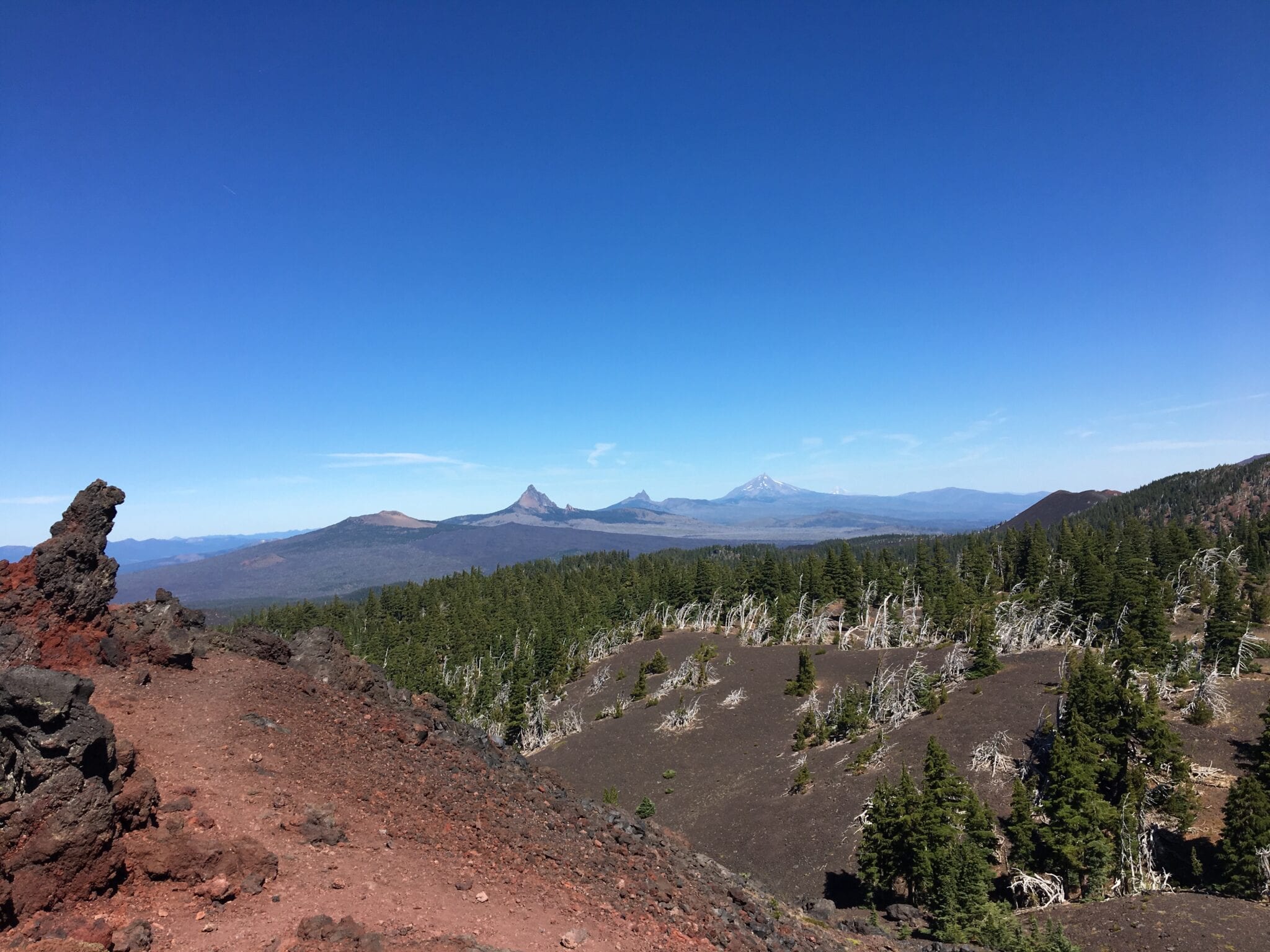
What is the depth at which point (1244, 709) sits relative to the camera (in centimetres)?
3672

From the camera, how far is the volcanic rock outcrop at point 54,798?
792 cm

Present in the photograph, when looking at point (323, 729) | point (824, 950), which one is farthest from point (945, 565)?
point (323, 729)

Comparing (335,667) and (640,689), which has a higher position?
(335,667)

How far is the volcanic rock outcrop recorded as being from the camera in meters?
7.92

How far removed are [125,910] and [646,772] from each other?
4757 cm

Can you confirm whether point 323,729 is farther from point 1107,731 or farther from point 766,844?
point 1107,731

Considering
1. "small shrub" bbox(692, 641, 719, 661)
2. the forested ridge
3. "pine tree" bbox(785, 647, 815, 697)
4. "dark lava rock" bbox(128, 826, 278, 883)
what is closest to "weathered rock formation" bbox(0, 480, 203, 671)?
"dark lava rock" bbox(128, 826, 278, 883)

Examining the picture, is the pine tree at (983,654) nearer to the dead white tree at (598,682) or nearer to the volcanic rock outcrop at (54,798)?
the dead white tree at (598,682)

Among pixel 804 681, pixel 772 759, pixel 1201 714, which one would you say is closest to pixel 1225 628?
pixel 1201 714

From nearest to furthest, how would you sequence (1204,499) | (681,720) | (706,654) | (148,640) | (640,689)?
(148,640) → (681,720) → (640,689) → (706,654) → (1204,499)

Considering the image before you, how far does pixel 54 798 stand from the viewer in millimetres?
8492

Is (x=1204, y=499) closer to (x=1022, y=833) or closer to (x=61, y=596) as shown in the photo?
(x=1022, y=833)

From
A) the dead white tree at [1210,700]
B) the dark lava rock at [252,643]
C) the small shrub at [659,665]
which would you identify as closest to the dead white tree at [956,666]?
the dead white tree at [1210,700]

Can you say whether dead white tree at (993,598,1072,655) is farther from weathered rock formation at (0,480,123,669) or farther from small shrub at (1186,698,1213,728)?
weathered rock formation at (0,480,123,669)
